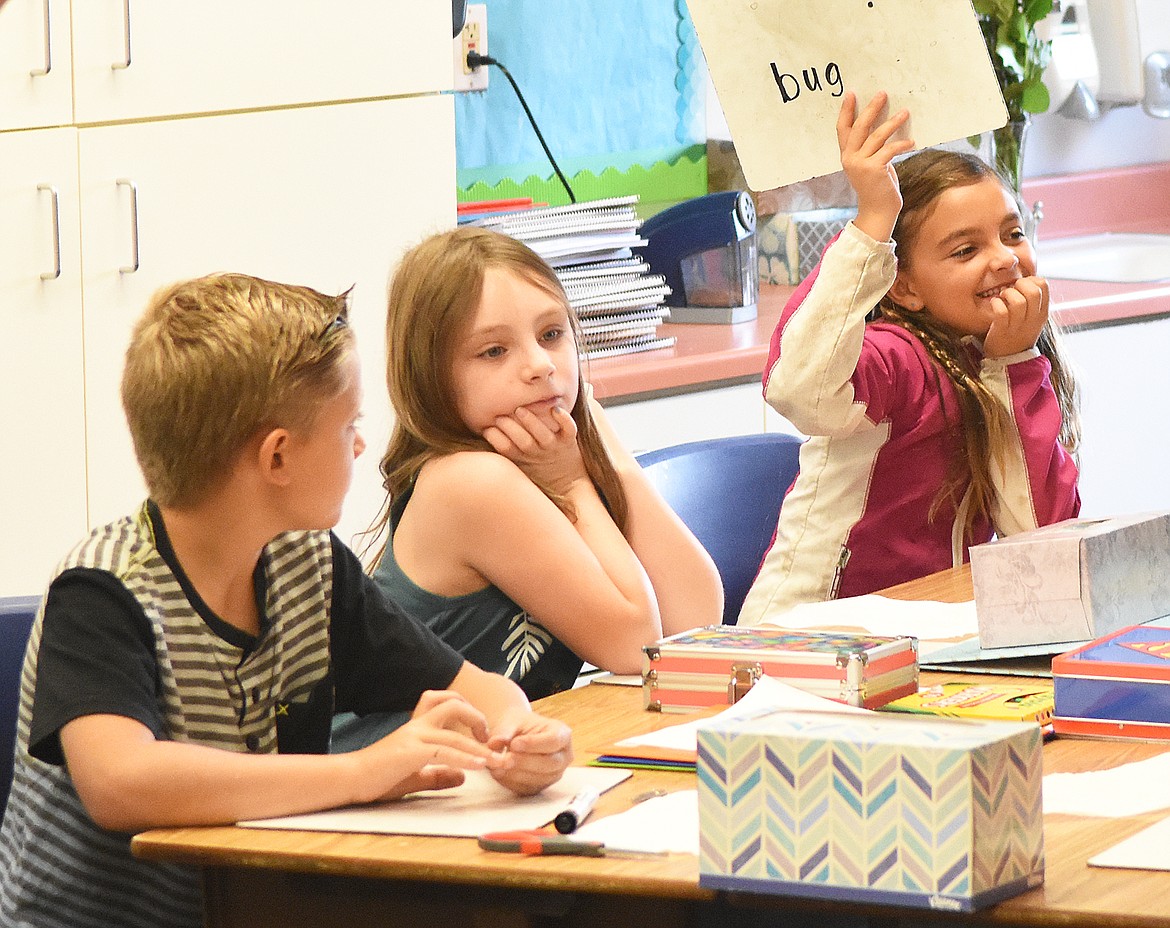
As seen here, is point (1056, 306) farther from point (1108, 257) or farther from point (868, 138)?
point (868, 138)

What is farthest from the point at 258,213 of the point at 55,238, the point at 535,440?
the point at 535,440

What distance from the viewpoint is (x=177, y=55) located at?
105 inches

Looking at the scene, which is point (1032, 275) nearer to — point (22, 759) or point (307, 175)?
point (307, 175)

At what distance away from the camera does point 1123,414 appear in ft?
12.1

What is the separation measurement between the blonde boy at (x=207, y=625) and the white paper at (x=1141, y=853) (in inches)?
14.6

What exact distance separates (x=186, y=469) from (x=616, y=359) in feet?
5.32

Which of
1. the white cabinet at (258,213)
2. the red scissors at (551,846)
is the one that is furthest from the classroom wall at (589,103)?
the red scissors at (551,846)

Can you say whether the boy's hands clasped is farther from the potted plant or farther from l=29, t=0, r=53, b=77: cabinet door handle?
the potted plant

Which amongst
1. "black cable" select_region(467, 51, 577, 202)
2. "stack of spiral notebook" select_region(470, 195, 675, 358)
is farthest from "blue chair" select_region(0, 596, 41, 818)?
"black cable" select_region(467, 51, 577, 202)

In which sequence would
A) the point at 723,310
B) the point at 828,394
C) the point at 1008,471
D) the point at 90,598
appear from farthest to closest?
the point at 723,310
the point at 1008,471
the point at 828,394
the point at 90,598

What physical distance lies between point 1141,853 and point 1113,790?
17cm

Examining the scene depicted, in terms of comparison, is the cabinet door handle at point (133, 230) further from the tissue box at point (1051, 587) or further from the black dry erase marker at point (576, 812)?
the black dry erase marker at point (576, 812)

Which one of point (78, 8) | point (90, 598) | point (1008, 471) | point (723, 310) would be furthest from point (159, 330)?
point (723, 310)

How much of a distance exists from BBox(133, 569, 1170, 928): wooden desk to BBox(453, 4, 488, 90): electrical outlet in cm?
→ 222
